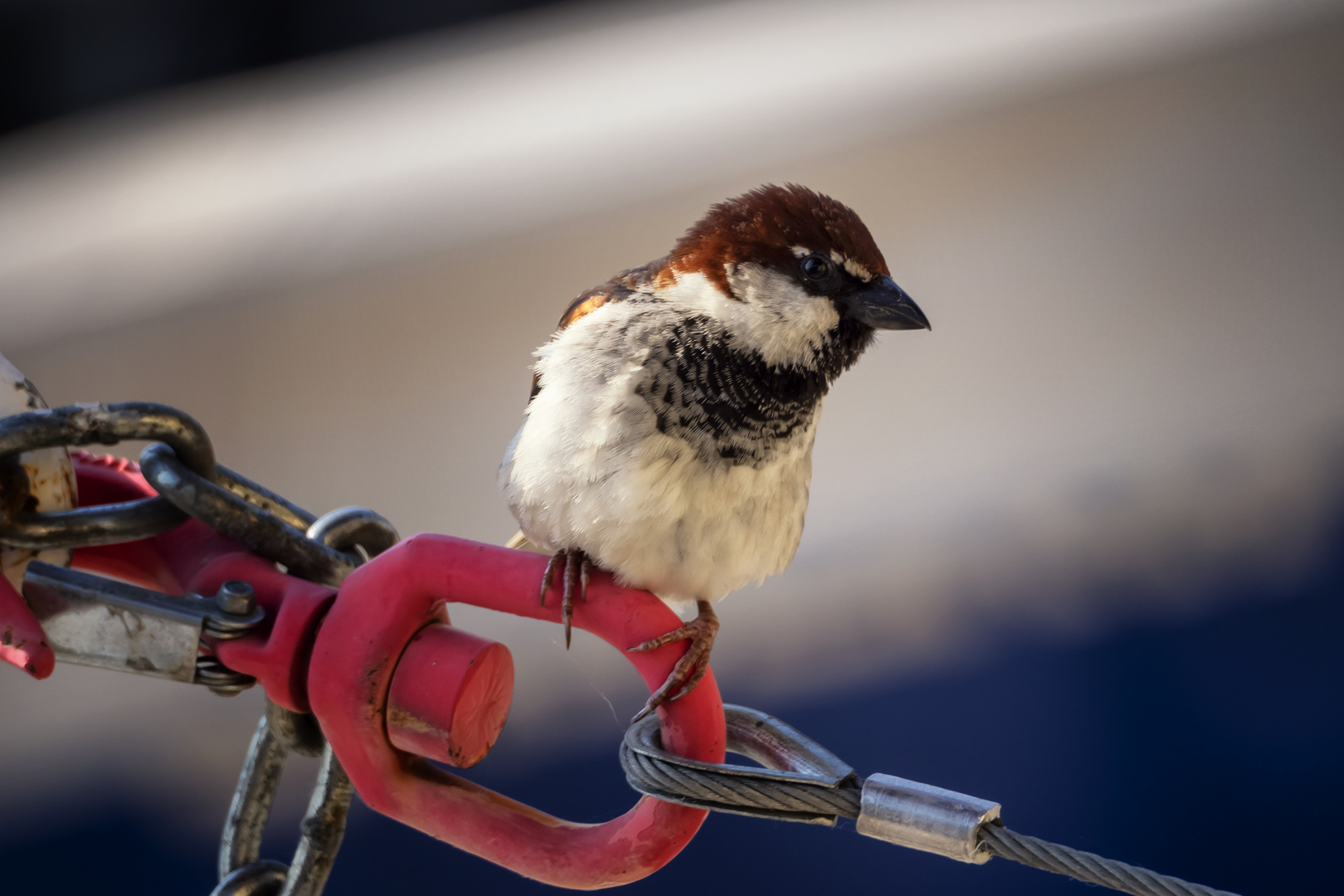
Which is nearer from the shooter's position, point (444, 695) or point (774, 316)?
point (444, 695)

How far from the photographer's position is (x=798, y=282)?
0.54 m

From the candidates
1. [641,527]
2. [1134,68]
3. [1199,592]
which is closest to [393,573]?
[641,527]

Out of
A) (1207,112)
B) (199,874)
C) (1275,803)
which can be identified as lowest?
(199,874)

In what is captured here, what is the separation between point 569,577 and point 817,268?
0.21m

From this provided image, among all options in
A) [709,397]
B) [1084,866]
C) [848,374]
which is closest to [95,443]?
[709,397]

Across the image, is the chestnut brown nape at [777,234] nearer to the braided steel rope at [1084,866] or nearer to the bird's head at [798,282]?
the bird's head at [798,282]

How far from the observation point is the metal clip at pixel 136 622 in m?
0.42

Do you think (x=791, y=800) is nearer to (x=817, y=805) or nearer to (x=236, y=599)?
(x=817, y=805)

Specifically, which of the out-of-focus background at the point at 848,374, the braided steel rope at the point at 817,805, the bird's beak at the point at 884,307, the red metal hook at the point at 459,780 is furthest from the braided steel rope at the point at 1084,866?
the out-of-focus background at the point at 848,374

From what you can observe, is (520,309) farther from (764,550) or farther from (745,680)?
(764,550)

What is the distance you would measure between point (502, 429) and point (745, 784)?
989mm

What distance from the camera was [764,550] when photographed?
0.57 metres

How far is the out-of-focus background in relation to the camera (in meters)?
1.12

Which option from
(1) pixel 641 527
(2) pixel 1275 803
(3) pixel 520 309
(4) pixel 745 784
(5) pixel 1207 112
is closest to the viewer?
(4) pixel 745 784
